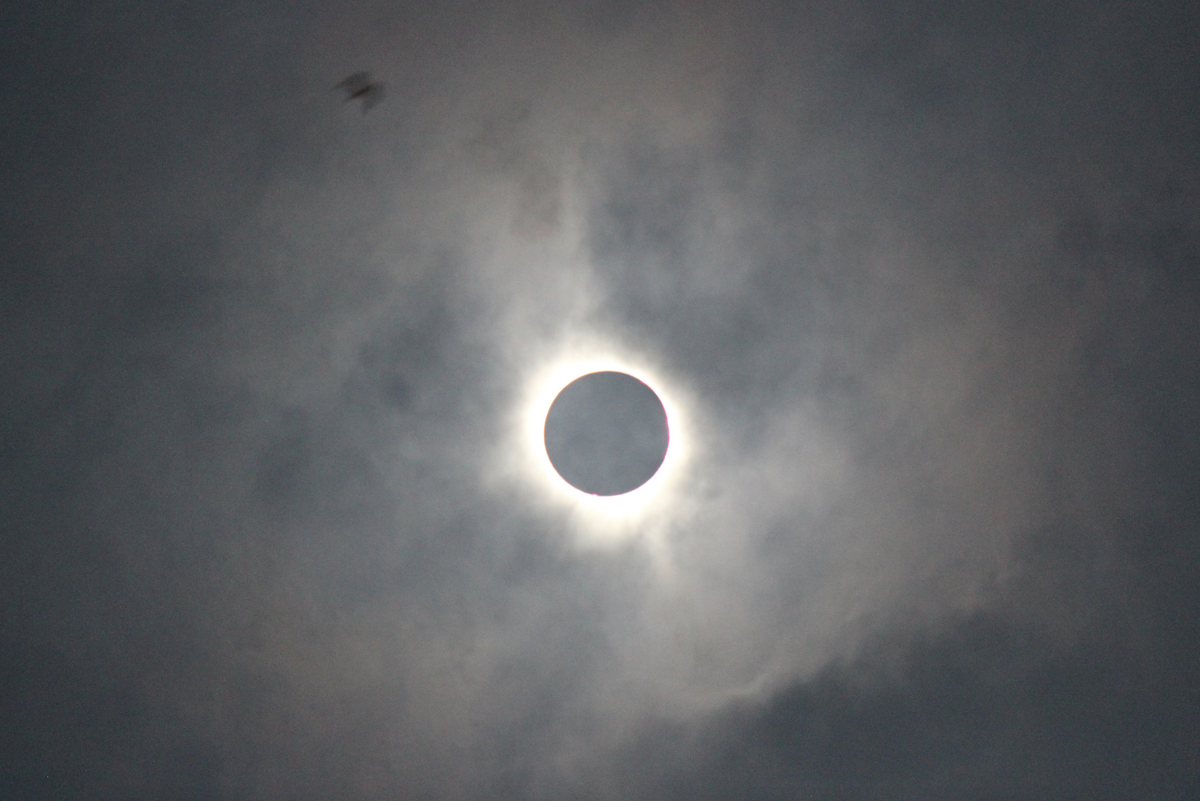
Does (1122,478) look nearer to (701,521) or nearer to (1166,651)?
(1166,651)

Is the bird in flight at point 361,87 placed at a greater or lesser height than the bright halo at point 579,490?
greater

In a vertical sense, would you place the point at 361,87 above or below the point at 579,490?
above

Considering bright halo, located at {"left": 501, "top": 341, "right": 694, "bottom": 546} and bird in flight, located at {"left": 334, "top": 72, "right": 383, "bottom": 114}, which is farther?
bright halo, located at {"left": 501, "top": 341, "right": 694, "bottom": 546}

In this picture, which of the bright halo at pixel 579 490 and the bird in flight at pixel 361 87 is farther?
the bright halo at pixel 579 490

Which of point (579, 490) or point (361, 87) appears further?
point (579, 490)

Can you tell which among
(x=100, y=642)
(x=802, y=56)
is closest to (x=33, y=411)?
(x=100, y=642)
